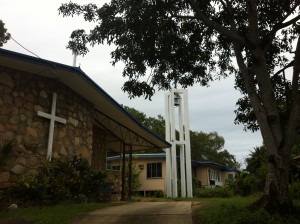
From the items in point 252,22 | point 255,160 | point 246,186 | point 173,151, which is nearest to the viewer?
point 252,22

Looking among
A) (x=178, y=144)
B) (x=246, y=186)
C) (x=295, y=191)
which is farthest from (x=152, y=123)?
(x=295, y=191)

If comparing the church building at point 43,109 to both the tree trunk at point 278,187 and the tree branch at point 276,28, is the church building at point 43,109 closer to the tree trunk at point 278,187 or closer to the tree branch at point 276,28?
the tree branch at point 276,28

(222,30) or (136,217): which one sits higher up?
(222,30)

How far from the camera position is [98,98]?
12.9m

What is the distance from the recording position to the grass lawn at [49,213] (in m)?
7.40

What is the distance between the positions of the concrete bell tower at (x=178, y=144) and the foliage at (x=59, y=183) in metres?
14.0

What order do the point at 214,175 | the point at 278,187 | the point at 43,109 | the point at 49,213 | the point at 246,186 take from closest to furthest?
the point at 278,187 < the point at 49,213 < the point at 43,109 < the point at 246,186 < the point at 214,175

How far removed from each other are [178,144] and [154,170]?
4.28m

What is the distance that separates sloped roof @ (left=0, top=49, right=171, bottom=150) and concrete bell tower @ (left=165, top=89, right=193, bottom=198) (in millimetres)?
6002

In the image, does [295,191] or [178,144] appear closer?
[295,191]

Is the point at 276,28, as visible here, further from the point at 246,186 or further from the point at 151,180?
the point at 151,180

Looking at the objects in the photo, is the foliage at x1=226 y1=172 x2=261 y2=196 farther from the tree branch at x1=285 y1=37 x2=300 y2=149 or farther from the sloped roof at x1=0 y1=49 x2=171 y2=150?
the tree branch at x1=285 y1=37 x2=300 y2=149

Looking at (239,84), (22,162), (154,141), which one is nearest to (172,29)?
(239,84)

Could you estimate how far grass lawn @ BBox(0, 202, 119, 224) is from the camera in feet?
24.3
